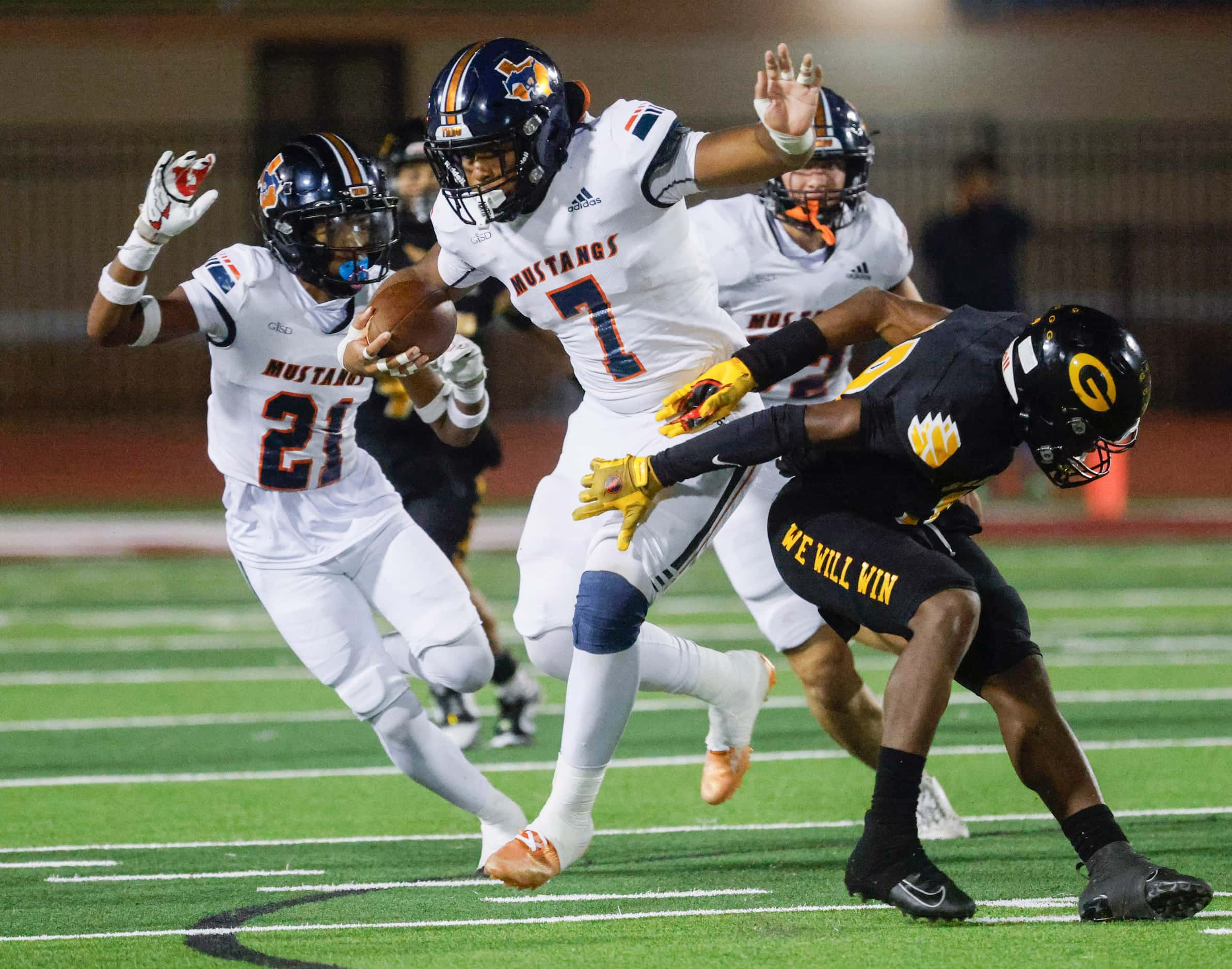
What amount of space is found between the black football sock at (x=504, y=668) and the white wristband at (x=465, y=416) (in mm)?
1754

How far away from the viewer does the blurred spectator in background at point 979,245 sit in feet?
39.4

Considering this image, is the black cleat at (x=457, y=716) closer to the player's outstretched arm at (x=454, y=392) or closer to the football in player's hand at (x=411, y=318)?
the player's outstretched arm at (x=454, y=392)

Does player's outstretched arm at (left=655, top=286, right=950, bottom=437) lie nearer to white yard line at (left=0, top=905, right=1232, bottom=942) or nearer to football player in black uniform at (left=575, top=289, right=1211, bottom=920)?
football player in black uniform at (left=575, top=289, right=1211, bottom=920)

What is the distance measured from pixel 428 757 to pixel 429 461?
2.31 m

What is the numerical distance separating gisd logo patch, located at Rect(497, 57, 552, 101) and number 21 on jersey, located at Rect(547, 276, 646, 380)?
459mm

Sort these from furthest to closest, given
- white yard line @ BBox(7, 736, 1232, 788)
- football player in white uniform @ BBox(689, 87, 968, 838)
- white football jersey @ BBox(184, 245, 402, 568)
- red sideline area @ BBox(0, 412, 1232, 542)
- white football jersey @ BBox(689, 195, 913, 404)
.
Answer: red sideline area @ BBox(0, 412, 1232, 542)
white yard line @ BBox(7, 736, 1232, 788)
white football jersey @ BBox(689, 195, 913, 404)
football player in white uniform @ BBox(689, 87, 968, 838)
white football jersey @ BBox(184, 245, 402, 568)

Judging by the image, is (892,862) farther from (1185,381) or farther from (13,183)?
(13,183)

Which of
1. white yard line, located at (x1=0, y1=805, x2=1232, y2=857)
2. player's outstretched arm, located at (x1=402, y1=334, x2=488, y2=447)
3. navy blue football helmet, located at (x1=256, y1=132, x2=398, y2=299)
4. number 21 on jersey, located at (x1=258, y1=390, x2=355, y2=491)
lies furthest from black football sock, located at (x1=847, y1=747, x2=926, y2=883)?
navy blue football helmet, located at (x1=256, y1=132, x2=398, y2=299)

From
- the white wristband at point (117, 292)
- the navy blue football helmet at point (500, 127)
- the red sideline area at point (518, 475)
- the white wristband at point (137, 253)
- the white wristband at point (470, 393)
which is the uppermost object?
the navy blue football helmet at point (500, 127)

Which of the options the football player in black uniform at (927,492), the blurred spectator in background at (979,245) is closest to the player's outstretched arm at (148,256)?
the football player in black uniform at (927,492)

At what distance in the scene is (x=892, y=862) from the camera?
3.90 m

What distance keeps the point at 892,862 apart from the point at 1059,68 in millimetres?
17355

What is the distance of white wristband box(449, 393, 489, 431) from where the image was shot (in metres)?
5.14

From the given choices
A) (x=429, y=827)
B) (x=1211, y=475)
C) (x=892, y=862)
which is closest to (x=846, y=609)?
(x=892, y=862)
